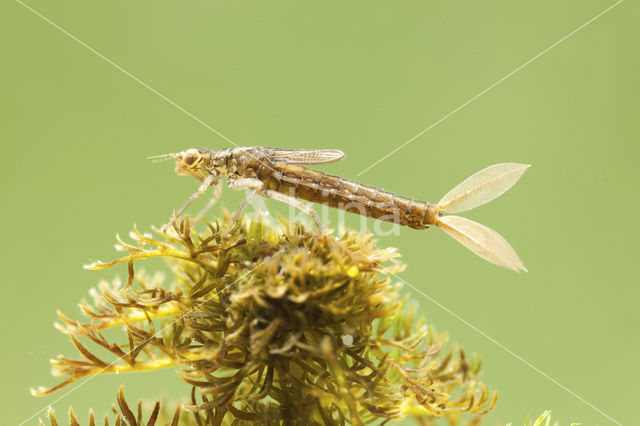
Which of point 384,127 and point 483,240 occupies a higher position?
point 384,127

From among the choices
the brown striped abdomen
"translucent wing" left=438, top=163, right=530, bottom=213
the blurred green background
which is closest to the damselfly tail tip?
the blurred green background

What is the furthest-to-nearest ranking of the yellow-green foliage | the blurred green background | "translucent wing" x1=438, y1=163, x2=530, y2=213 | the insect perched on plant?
the blurred green background, the insect perched on plant, "translucent wing" x1=438, y1=163, x2=530, y2=213, the yellow-green foliage

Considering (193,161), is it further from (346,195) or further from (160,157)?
(346,195)

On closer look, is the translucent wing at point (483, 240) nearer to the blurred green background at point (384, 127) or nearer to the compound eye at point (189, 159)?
the blurred green background at point (384, 127)

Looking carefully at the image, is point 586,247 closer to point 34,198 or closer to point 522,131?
point 522,131

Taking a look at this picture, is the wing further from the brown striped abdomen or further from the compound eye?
the compound eye

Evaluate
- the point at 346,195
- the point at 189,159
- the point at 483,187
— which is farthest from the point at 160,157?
the point at 483,187

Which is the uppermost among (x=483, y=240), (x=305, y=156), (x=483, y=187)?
(x=305, y=156)
